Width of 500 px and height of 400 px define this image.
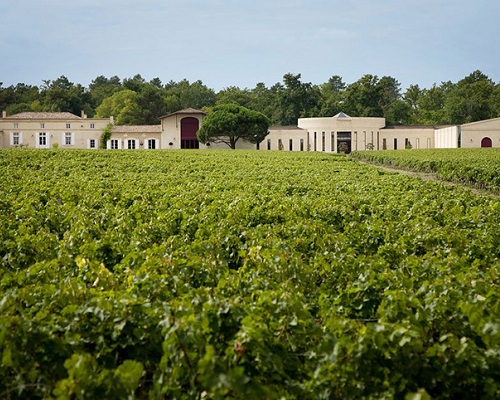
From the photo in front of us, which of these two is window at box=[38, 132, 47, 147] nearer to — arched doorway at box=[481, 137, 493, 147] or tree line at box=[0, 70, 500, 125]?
tree line at box=[0, 70, 500, 125]

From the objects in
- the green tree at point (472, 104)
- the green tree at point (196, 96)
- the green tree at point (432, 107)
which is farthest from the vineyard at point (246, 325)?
the green tree at point (196, 96)

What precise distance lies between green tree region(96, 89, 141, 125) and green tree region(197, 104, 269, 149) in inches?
914

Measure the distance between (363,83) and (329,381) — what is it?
9509cm

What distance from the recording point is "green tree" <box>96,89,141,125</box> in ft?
301

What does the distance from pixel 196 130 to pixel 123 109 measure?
63.2 ft

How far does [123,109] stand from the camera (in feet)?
299

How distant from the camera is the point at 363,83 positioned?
96188 millimetres

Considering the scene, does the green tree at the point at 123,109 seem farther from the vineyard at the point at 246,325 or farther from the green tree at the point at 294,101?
the vineyard at the point at 246,325

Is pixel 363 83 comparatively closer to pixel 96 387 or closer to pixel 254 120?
pixel 254 120

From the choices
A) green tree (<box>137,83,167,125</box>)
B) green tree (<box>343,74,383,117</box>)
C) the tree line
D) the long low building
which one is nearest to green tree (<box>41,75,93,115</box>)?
the tree line

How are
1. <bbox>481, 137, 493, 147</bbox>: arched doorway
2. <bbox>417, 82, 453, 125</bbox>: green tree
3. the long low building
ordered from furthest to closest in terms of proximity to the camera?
<bbox>417, 82, 453, 125</bbox>: green tree < <bbox>481, 137, 493, 147</bbox>: arched doorway < the long low building

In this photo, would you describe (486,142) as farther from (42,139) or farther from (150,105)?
(42,139)

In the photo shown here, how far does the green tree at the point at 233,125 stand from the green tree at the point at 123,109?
23213mm

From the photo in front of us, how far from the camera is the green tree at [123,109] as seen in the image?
91625 millimetres
